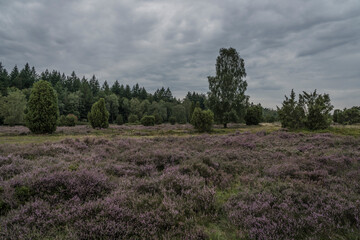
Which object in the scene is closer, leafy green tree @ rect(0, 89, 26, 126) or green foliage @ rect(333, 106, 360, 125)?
green foliage @ rect(333, 106, 360, 125)

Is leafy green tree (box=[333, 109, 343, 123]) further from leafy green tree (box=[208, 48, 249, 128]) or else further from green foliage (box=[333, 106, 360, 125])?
leafy green tree (box=[208, 48, 249, 128])

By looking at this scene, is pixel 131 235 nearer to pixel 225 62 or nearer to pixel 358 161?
pixel 358 161

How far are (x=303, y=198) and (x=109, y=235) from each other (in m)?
4.11

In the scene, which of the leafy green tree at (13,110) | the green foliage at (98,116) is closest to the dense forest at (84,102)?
the leafy green tree at (13,110)

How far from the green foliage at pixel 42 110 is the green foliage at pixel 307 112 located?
2950 cm

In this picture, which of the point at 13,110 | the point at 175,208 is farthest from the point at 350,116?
the point at 13,110

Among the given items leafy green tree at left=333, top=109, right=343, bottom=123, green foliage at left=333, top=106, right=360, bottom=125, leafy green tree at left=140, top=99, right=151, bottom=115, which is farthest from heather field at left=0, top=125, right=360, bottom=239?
leafy green tree at left=140, top=99, right=151, bottom=115

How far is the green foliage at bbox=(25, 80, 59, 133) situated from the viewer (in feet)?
66.9

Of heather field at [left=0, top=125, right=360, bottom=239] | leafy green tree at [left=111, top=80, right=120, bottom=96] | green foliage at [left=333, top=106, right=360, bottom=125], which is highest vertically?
leafy green tree at [left=111, top=80, right=120, bottom=96]

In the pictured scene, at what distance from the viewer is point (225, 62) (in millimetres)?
37156

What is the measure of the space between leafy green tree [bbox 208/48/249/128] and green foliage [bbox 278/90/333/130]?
10.8 metres

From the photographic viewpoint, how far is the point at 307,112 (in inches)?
858

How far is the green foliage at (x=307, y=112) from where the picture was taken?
2067 cm

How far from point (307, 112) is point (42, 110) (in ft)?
103
